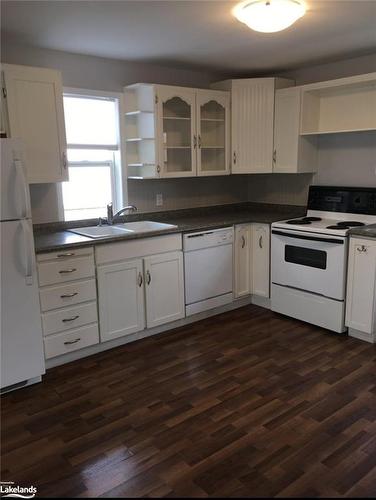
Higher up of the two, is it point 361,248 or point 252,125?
point 252,125

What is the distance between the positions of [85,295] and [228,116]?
2360 mm

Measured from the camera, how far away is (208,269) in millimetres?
3904

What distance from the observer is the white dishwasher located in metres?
3.77

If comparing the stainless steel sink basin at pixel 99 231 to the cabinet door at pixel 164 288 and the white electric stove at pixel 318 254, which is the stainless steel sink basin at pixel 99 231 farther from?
the white electric stove at pixel 318 254

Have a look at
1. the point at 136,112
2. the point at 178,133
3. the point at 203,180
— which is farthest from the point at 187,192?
the point at 136,112

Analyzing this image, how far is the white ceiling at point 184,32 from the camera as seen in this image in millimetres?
2479

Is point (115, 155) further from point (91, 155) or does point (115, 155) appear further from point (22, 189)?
point (22, 189)

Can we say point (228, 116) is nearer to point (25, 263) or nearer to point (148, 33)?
point (148, 33)

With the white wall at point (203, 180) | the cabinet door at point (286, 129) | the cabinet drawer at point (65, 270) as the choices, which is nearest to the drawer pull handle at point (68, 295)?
the cabinet drawer at point (65, 270)

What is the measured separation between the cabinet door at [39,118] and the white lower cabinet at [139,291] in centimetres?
78

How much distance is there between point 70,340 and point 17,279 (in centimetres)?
71

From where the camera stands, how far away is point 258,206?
4.89 meters

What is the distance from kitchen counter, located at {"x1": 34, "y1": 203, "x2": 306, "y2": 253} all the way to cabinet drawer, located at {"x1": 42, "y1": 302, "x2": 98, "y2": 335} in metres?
0.47

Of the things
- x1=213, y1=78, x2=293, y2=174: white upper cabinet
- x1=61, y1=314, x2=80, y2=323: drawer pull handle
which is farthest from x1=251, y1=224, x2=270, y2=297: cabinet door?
x1=61, y1=314, x2=80, y2=323: drawer pull handle
